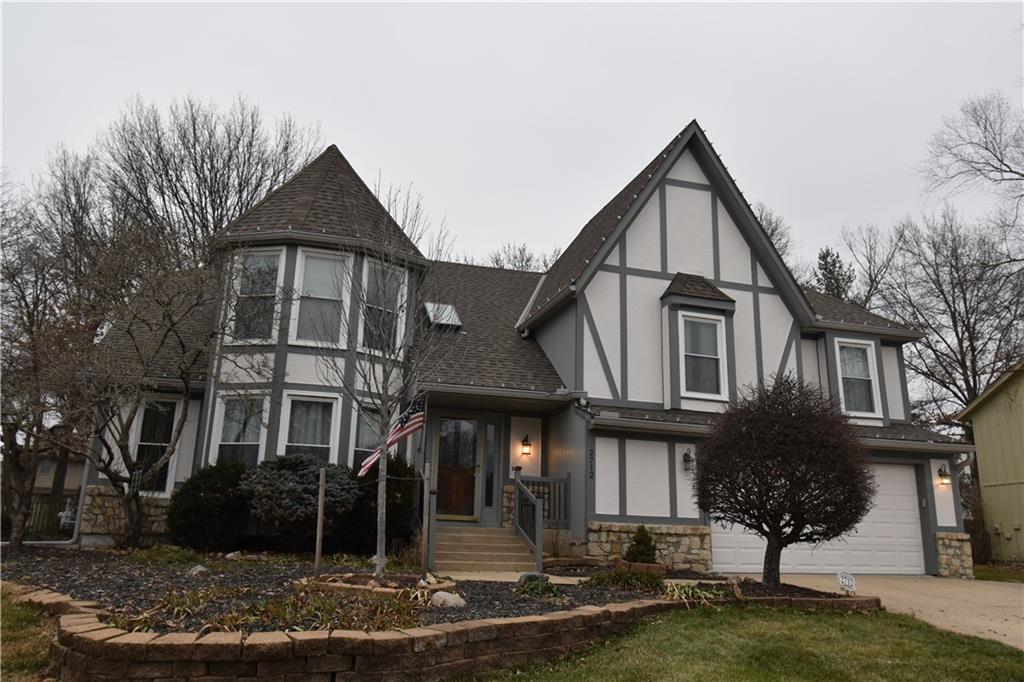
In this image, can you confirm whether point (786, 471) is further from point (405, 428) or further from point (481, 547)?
point (481, 547)

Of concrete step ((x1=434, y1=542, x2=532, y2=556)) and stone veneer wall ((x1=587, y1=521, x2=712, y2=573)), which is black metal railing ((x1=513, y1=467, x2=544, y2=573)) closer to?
concrete step ((x1=434, y1=542, x2=532, y2=556))

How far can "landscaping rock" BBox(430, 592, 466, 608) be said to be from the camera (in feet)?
21.4

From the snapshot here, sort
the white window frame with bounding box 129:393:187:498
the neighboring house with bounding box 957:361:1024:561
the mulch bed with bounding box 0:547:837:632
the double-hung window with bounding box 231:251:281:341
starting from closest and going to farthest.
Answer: the mulch bed with bounding box 0:547:837:632
the double-hung window with bounding box 231:251:281:341
the white window frame with bounding box 129:393:187:498
the neighboring house with bounding box 957:361:1024:561

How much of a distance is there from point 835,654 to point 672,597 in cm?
207

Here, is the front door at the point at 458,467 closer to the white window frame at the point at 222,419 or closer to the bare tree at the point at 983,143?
the white window frame at the point at 222,419

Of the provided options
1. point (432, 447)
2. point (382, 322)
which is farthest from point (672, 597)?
point (432, 447)

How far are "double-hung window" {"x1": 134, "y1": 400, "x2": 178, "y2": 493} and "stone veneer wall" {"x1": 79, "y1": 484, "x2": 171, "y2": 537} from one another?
0.41 meters

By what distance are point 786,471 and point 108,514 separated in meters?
11.4

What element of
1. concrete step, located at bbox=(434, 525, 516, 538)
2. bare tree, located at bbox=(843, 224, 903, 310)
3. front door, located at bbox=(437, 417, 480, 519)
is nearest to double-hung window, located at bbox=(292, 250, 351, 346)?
front door, located at bbox=(437, 417, 480, 519)

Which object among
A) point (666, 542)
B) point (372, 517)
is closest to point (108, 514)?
point (372, 517)

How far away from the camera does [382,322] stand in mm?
9016

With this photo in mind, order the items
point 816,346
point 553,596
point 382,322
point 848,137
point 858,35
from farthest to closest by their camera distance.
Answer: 1. point 848,137
2. point 816,346
3. point 858,35
4. point 382,322
5. point 553,596

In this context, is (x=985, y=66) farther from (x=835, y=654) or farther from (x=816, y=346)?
(x=835, y=654)

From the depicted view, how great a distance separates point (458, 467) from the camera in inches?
548
